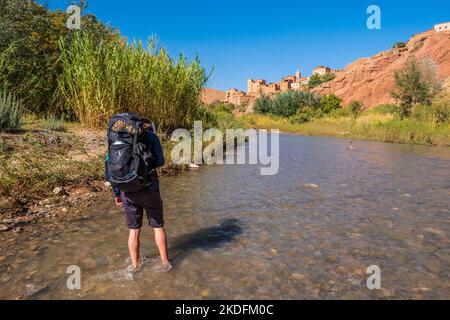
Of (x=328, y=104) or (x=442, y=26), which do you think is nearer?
(x=328, y=104)

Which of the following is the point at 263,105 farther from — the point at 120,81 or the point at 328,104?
the point at 120,81

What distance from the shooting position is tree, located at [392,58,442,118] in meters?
26.1

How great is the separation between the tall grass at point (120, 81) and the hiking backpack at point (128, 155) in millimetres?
6531

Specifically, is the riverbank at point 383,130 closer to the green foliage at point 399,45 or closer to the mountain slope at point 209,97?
the mountain slope at point 209,97

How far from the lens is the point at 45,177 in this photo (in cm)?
555

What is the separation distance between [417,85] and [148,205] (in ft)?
93.8

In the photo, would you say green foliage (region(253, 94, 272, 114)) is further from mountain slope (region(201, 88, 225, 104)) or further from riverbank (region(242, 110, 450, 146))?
riverbank (region(242, 110, 450, 146))

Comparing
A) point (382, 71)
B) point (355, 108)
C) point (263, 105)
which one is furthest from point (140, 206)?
point (382, 71)

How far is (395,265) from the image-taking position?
3.68 m

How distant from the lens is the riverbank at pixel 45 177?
4.75 metres

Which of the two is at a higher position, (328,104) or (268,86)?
(268,86)

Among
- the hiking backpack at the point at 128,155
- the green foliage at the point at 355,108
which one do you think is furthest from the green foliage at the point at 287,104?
the hiking backpack at the point at 128,155
